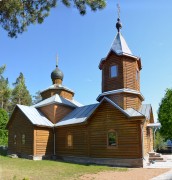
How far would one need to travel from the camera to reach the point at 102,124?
68.8ft

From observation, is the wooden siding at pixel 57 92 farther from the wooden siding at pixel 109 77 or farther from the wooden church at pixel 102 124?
the wooden siding at pixel 109 77

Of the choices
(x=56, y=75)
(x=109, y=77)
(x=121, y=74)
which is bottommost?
(x=109, y=77)

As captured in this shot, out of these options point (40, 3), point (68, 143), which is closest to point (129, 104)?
point (68, 143)

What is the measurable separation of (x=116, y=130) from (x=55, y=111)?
8879 millimetres

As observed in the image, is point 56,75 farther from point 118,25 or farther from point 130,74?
point 130,74

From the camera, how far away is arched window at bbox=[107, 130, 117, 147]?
20125 mm

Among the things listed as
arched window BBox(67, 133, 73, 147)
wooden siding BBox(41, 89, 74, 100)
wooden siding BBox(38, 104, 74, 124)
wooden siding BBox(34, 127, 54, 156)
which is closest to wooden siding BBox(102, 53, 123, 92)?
arched window BBox(67, 133, 73, 147)

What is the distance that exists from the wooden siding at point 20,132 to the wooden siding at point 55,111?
2526 mm

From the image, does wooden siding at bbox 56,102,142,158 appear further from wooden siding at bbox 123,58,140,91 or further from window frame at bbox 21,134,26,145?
window frame at bbox 21,134,26,145

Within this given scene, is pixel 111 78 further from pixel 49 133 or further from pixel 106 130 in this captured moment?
pixel 49 133

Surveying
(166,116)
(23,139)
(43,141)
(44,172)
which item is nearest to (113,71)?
(43,141)

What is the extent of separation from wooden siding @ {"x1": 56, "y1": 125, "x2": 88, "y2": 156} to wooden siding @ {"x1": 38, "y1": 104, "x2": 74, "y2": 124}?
4.90 ft

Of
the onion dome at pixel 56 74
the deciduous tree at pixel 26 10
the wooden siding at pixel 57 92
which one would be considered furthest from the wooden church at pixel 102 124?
the deciduous tree at pixel 26 10

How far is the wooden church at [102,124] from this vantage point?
19.4 m
